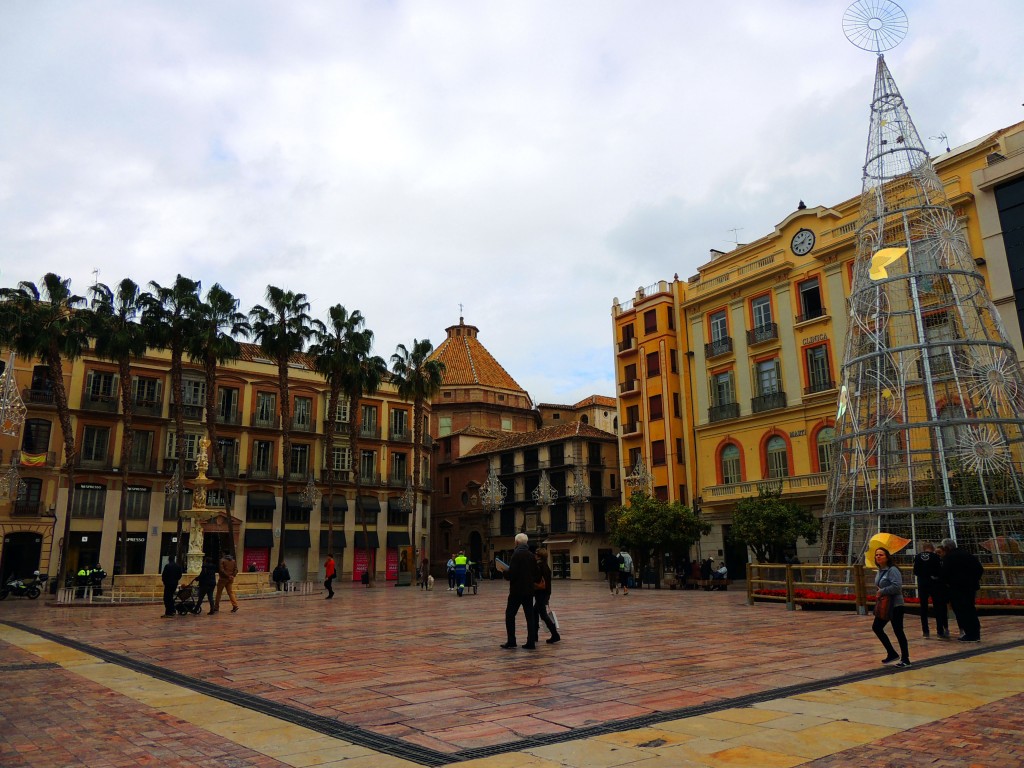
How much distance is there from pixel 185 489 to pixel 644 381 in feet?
91.5

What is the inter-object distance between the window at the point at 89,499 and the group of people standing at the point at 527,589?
38375 millimetres

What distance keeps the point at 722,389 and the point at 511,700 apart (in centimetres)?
3497

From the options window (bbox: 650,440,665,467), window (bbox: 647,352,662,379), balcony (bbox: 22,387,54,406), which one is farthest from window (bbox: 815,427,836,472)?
balcony (bbox: 22,387,54,406)

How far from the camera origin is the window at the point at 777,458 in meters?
36.2

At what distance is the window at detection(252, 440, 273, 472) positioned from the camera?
48.9m

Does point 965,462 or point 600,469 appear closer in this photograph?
point 965,462

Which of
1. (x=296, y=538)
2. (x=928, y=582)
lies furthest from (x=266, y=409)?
(x=928, y=582)

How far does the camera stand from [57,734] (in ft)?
20.4

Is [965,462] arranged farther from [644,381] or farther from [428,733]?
[644,381]

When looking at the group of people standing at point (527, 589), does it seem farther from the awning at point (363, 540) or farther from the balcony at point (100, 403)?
the awning at point (363, 540)

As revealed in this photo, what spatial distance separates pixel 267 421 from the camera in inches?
1967

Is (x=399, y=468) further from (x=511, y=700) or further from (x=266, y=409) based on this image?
(x=511, y=700)

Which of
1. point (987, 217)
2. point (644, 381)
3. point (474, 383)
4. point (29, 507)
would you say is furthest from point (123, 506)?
point (987, 217)

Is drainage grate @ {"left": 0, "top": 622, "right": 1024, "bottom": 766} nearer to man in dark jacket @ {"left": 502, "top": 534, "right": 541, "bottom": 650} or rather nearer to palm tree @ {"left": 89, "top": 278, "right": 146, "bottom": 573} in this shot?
man in dark jacket @ {"left": 502, "top": 534, "right": 541, "bottom": 650}
